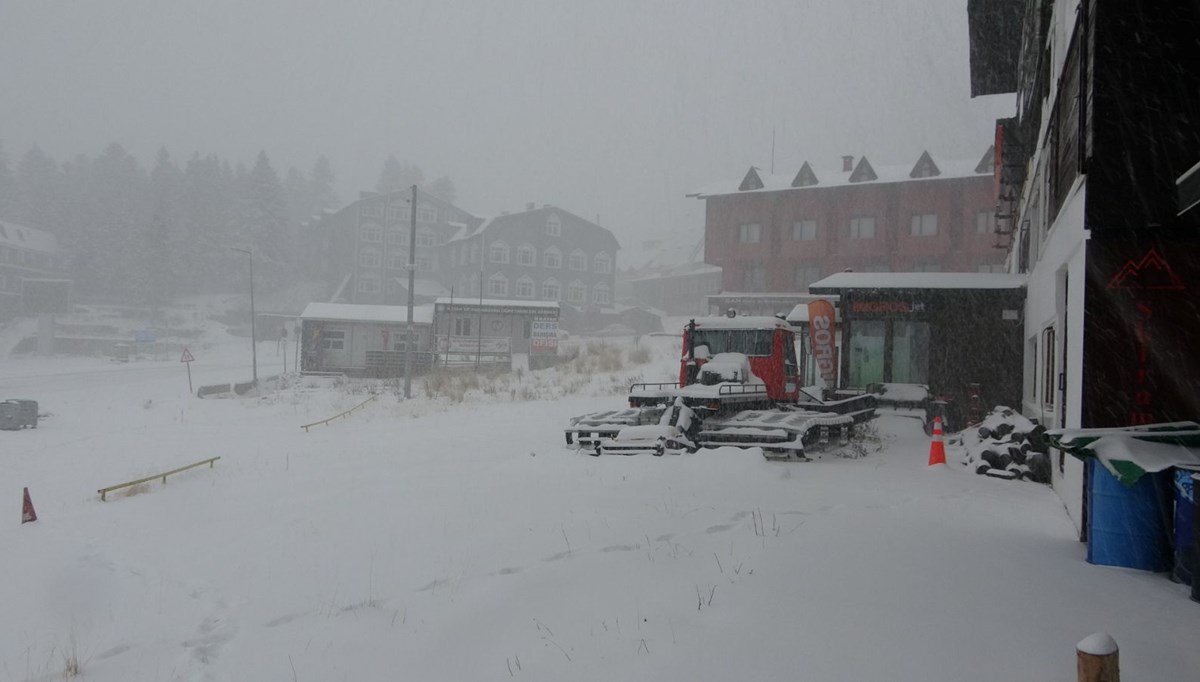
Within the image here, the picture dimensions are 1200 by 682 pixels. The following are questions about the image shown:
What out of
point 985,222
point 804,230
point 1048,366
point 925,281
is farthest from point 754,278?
point 1048,366

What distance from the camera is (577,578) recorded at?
5.80m

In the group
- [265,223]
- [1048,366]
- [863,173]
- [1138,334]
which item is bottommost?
[1048,366]

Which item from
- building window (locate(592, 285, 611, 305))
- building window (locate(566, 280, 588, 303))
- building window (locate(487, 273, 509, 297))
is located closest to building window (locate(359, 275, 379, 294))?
building window (locate(487, 273, 509, 297))

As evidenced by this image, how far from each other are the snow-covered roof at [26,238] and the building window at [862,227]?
2694 inches

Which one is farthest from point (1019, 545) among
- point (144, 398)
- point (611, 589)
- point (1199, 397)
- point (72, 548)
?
point (144, 398)

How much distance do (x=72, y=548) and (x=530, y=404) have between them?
13.3 meters

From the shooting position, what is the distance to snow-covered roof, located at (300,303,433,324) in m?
38.3

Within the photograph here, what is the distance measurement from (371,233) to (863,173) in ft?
142

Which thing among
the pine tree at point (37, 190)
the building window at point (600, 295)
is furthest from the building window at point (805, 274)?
the pine tree at point (37, 190)

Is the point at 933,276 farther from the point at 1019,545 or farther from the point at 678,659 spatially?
the point at 678,659

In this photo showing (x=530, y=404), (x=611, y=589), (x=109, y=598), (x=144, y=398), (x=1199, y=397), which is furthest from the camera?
(x=144, y=398)

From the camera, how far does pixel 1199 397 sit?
623 cm

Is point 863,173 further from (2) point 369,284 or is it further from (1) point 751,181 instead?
(2) point 369,284

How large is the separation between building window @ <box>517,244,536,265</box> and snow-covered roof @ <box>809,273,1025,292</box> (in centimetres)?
4528
